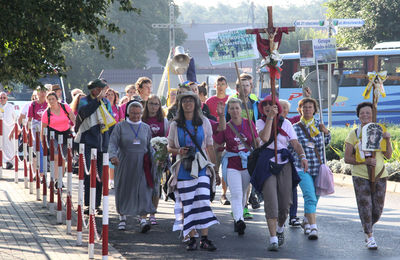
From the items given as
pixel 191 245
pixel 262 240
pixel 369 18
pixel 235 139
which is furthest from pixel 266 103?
pixel 369 18

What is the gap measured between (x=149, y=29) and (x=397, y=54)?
46.5 m

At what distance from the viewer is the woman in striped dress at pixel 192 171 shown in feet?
29.0

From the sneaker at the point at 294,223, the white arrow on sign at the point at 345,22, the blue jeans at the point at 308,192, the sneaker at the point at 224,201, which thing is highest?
the white arrow on sign at the point at 345,22

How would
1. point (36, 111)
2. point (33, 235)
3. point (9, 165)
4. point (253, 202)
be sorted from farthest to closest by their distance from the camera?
point (9, 165)
point (36, 111)
point (253, 202)
point (33, 235)

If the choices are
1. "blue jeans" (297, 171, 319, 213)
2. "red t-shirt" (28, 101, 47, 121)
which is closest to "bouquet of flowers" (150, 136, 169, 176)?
"blue jeans" (297, 171, 319, 213)

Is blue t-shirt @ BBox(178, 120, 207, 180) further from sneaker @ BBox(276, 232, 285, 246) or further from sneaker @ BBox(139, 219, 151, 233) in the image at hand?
sneaker @ BBox(139, 219, 151, 233)

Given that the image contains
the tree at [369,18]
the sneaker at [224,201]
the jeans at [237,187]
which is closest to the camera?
the jeans at [237,187]

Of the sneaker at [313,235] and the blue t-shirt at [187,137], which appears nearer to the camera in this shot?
the blue t-shirt at [187,137]

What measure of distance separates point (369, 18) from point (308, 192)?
29733 millimetres

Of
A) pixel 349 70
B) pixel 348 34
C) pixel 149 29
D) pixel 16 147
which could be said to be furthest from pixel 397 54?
pixel 149 29

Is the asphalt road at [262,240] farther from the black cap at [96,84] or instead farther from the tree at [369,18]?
Result: the tree at [369,18]

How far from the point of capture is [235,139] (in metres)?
9.94

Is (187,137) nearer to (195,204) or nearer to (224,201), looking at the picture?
(195,204)

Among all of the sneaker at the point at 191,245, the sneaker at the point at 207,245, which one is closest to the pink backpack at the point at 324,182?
the sneaker at the point at 207,245
